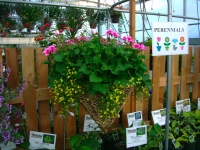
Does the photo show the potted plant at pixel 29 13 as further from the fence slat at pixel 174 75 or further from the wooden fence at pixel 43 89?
the fence slat at pixel 174 75

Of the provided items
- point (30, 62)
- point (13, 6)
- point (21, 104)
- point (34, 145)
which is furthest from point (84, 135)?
point (13, 6)

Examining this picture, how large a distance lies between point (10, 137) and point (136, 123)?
1.00 m

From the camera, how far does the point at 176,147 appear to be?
190cm

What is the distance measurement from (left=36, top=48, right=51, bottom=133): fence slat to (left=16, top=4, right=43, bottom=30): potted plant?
6.55ft

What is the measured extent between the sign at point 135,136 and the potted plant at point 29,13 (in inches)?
101

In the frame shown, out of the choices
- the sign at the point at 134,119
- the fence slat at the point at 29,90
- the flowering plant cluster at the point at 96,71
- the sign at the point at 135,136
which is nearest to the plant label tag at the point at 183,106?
the sign at the point at 134,119

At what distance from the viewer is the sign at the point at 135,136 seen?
1.71m

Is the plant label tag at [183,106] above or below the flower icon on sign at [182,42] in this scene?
below

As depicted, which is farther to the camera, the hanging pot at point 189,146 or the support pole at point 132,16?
the hanging pot at point 189,146

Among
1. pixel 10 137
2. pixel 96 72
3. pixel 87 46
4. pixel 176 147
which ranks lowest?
pixel 176 147

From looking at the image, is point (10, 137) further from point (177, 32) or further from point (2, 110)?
point (177, 32)

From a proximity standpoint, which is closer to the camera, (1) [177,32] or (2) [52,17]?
(1) [177,32]

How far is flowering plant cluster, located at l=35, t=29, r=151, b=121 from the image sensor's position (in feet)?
4.17

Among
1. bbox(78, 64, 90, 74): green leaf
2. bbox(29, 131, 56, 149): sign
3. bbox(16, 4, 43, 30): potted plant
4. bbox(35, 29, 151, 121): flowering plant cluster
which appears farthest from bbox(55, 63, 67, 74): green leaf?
bbox(16, 4, 43, 30): potted plant
